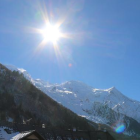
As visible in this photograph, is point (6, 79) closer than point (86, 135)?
No

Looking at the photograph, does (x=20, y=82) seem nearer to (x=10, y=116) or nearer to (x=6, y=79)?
(x=6, y=79)

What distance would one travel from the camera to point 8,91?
99.4 meters

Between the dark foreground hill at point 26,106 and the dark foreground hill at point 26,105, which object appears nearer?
the dark foreground hill at point 26,106

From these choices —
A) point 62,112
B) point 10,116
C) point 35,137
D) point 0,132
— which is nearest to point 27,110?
point 10,116

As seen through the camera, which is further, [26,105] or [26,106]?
[26,105]

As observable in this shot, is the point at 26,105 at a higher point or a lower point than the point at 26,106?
higher

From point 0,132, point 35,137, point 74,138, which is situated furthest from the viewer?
point 74,138

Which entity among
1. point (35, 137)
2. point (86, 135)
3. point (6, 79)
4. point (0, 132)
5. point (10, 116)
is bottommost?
point (35, 137)

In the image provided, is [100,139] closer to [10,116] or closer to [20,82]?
[10,116]

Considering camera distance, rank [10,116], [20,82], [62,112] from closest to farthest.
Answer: [10,116]
[20,82]
[62,112]

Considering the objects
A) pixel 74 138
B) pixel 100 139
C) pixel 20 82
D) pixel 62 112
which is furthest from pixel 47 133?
pixel 62 112

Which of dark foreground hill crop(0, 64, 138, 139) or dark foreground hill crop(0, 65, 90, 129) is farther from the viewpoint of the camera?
dark foreground hill crop(0, 65, 90, 129)

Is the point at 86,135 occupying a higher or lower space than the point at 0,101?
lower

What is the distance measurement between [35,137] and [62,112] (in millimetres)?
111394
